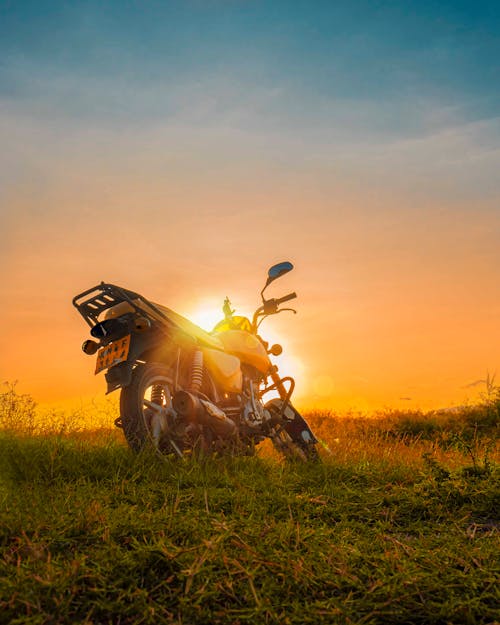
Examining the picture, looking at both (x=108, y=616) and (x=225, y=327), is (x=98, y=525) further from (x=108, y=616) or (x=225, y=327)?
(x=225, y=327)

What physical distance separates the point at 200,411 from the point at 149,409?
19.6 inches

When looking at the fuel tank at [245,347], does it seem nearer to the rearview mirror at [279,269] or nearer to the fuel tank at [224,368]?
the fuel tank at [224,368]

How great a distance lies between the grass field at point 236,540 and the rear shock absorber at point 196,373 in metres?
0.80

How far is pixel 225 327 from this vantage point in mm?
7855

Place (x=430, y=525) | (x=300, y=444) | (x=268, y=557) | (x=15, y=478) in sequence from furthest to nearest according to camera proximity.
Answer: (x=300, y=444)
(x=15, y=478)
(x=430, y=525)
(x=268, y=557)

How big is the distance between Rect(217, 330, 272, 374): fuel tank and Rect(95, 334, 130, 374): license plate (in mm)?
1611

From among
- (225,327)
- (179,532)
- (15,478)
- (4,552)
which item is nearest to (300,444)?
(225,327)

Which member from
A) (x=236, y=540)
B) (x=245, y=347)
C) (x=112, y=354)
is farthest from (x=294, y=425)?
(x=236, y=540)

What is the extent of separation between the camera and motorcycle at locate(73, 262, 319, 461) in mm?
5766

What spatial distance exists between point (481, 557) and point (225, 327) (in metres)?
4.82

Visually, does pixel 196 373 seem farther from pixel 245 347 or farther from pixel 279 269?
pixel 279 269

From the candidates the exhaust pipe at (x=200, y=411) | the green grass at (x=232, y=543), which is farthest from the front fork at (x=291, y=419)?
the green grass at (x=232, y=543)

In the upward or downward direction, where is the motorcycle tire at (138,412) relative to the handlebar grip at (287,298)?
downward

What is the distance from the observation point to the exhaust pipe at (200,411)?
591cm
